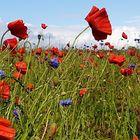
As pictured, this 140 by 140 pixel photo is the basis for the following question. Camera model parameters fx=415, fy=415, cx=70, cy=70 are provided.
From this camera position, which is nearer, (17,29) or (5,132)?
(5,132)

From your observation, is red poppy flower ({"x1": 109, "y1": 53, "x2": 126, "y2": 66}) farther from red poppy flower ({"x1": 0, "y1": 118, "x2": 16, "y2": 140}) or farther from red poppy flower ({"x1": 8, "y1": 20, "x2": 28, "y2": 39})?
red poppy flower ({"x1": 0, "y1": 118, "x2": 16, "y2": 140})

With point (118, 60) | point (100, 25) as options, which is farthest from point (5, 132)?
point (118, 60)

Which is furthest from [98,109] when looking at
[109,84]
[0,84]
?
[0,84]

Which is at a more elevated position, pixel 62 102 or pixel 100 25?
pixel 100 25

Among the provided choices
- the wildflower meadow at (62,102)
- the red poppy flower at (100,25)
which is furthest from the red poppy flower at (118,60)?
the red poppy flower at (100,25)

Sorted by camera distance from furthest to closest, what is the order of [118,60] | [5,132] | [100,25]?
[118,60]
[100,25]
[5,132]

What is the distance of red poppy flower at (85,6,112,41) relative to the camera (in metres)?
1.75

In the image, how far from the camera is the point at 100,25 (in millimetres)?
1767

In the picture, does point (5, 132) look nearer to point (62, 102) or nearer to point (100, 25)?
point (100, 25)

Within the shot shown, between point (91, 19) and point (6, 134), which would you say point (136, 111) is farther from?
point (6, 134)

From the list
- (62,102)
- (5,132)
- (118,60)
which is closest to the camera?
(5,132)

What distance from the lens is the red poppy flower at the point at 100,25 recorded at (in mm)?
1751

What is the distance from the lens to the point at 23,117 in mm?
2062

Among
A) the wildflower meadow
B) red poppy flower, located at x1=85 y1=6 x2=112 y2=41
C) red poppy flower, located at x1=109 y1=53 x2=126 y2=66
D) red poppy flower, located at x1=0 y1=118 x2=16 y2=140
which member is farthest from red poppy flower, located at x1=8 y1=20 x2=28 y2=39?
red poppy flower, located at x1=109 y1=53 x2=126 y2=66
